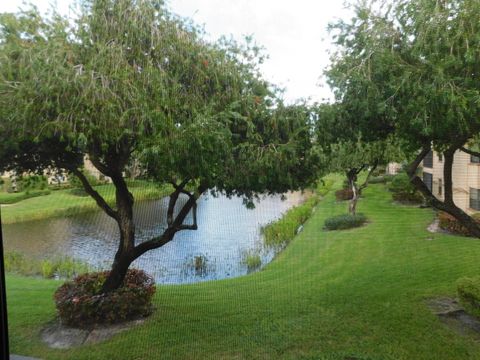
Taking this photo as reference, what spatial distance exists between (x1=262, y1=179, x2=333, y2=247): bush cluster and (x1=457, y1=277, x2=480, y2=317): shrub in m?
0.80

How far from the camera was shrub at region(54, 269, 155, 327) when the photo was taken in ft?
6.17

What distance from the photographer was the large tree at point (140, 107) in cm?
135

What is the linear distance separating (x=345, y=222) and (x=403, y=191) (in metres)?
0.37

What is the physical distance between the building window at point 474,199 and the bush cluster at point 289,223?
2.53 ft

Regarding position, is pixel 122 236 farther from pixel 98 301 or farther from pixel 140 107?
pixel 140 107

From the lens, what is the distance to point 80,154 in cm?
173

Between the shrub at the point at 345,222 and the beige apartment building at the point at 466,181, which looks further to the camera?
the shrub at the point at 345,222

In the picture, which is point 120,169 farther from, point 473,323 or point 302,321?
point 473,323

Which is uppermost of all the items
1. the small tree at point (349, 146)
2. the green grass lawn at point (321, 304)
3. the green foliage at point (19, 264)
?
the small tree at point (349, 146)

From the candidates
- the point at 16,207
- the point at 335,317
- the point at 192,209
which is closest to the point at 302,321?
the point at 335,317

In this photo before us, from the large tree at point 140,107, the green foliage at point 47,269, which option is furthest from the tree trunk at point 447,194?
the green foliage at point 47,269

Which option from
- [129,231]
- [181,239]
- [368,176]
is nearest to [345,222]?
[368,176]

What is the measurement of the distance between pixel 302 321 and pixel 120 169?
115 centimetres

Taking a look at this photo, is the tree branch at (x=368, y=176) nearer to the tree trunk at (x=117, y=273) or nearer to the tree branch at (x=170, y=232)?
the tree branch at (x=170, y=232)
